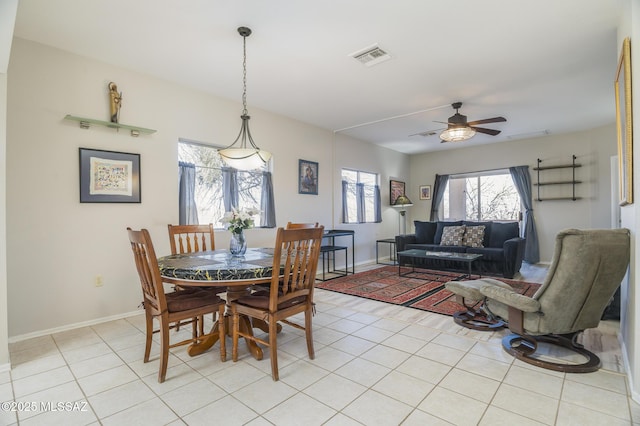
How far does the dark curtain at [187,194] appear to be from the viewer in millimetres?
3771

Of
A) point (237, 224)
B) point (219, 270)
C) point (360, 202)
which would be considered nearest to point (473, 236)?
point (360, 202)

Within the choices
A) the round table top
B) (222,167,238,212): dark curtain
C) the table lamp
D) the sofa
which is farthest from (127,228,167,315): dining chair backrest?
the table lamp

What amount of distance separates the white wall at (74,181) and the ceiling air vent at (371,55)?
1.97 m

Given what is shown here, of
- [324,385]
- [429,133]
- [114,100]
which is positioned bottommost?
[324,385]

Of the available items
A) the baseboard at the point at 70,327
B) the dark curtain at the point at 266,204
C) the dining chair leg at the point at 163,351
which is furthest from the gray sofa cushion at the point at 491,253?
the baseboard at the point at 70,327

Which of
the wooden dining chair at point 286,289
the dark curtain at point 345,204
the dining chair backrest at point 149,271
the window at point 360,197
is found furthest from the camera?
the window at point 360,197

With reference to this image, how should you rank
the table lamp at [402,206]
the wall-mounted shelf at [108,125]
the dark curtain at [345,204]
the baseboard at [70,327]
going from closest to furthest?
the baseboard at [70,327] < the wall-mounted shelf at [108,125] < the dark curtain at [345,204] < the table lamp at [402,206]

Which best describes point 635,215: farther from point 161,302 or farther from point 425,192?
point 425,192

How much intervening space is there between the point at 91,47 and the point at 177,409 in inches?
124

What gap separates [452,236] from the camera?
19.6 feet

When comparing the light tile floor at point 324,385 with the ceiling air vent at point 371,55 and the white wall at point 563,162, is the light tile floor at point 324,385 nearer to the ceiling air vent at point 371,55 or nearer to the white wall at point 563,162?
the ceiling air vent at point 371,55

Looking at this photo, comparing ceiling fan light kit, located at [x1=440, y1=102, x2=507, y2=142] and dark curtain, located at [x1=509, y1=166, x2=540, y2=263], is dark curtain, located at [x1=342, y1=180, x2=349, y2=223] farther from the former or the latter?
dark curtain, located at [x1=509, y1=166, x2=540, y2=263]

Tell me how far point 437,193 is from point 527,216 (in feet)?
6.31

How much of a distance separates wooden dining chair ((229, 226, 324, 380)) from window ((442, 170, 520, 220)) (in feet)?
20.1
